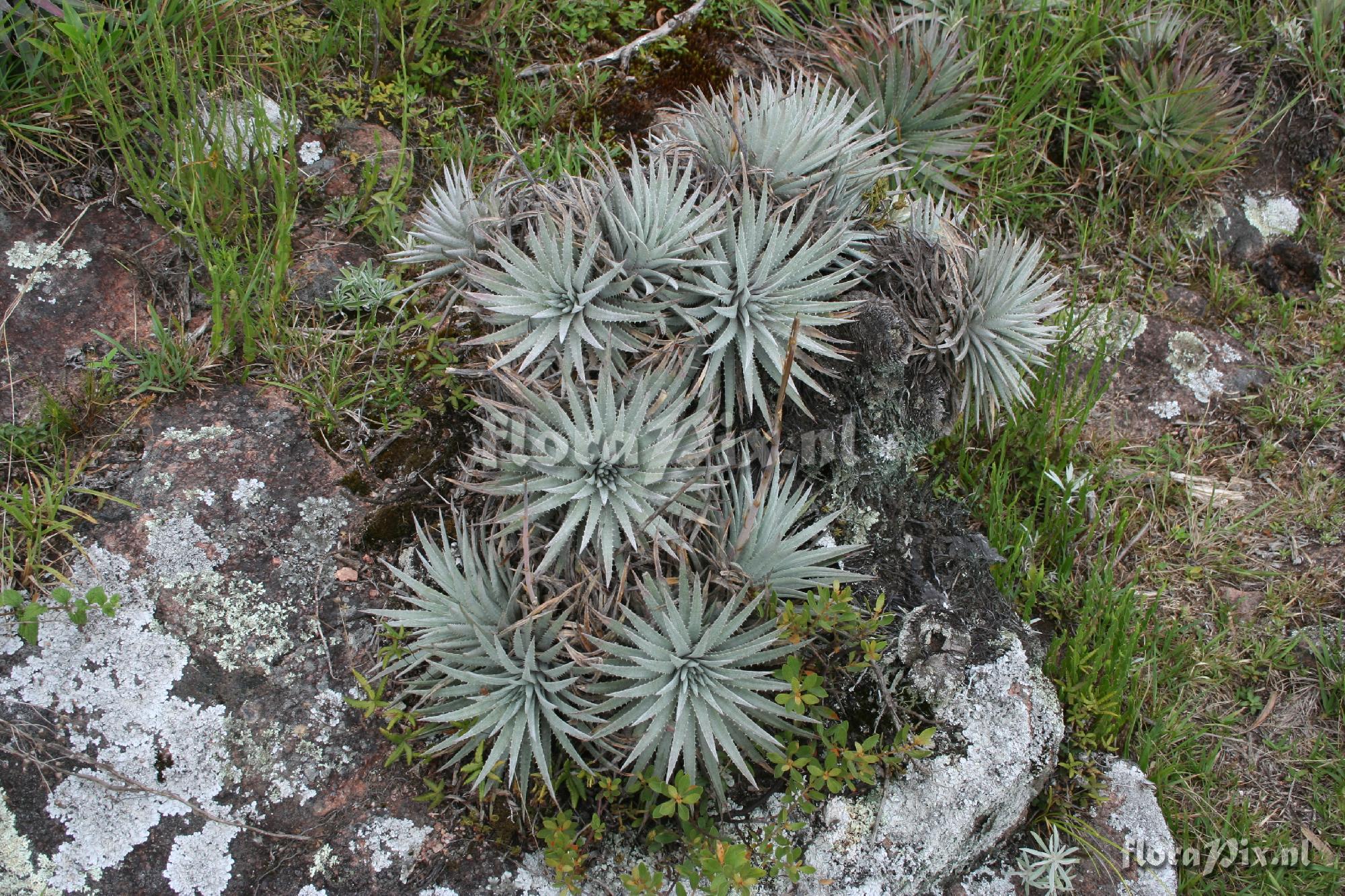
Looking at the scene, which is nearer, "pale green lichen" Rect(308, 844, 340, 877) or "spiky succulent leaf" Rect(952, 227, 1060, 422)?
"pale green lichen" Rect(308, 844, 340, 877)

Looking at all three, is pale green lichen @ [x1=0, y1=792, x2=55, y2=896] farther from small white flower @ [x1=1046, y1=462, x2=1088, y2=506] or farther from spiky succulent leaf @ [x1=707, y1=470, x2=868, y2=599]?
small white flower @ [x1=1046, y1=462, x2=1088, y2=506]

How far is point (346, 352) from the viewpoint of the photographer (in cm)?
313

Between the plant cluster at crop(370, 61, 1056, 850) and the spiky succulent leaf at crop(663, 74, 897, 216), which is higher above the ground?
the spiky succulent leaf at crop(663, 74, 897, 216)

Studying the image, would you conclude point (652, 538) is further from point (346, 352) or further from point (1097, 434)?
point (1097, 434)

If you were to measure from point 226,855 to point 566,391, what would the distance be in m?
1.47

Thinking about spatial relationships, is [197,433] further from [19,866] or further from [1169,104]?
[1169,104]

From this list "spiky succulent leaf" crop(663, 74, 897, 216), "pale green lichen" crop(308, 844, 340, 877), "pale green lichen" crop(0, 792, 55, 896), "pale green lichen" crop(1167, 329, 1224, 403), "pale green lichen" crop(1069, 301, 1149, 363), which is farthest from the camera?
"pale green lichen" crop(1167, 329, 1224, 403)

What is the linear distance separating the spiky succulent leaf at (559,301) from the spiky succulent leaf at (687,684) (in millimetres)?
660

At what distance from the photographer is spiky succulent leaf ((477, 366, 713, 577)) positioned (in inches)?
93.0

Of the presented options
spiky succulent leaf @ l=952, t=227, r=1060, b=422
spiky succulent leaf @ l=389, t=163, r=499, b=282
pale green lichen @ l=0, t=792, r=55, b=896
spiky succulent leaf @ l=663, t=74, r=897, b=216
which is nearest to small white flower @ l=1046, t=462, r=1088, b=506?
spiky succulent leaf @ l=952, t=227, r=1060, b=422

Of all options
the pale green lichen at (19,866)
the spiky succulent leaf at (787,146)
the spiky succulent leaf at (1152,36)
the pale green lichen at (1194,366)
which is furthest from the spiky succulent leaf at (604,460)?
the spiky succulent leaf at (1152,36)

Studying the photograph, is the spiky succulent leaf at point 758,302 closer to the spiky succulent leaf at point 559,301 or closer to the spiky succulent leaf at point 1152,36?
the spiky succulent leaf at point 559,301

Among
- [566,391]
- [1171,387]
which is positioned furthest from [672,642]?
[1171,387]

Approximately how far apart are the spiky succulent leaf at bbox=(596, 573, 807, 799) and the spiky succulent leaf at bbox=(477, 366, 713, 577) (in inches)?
7.1
